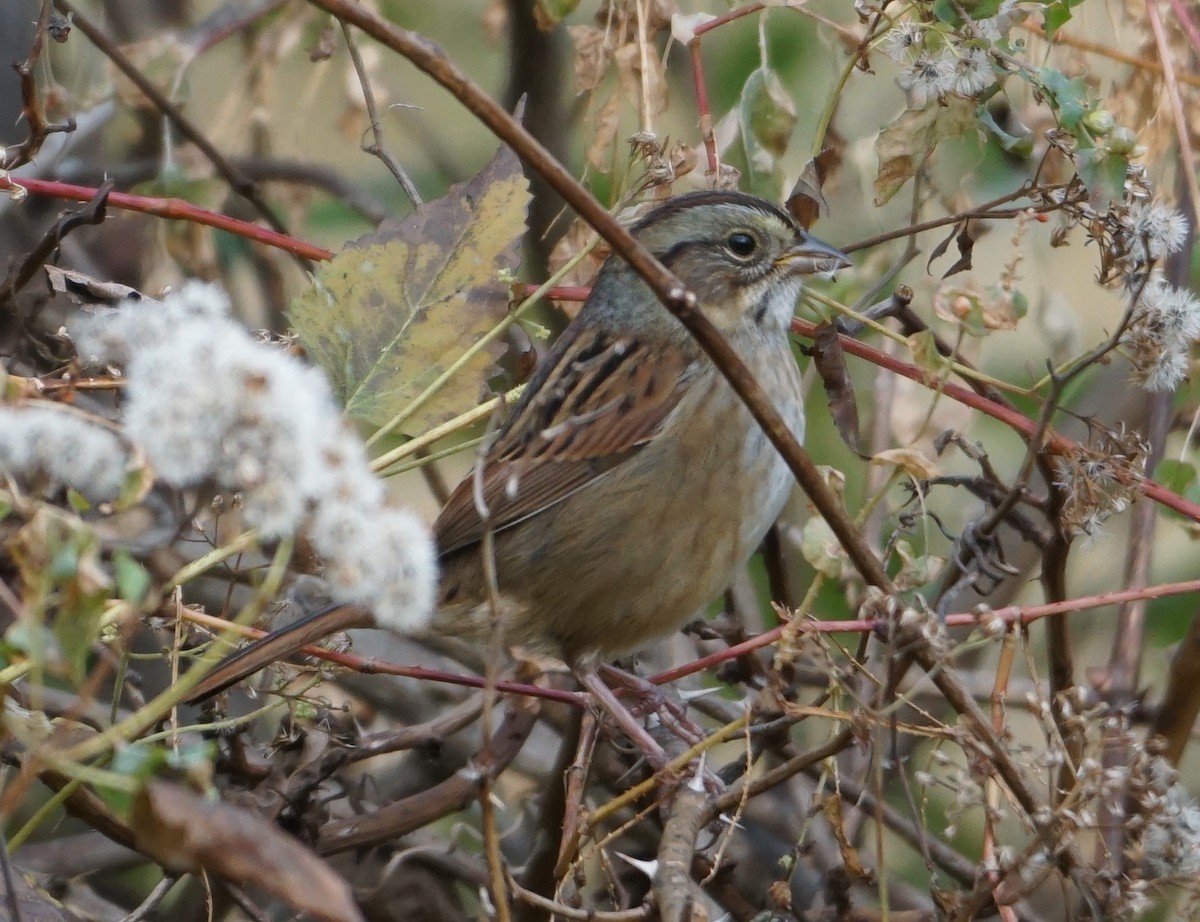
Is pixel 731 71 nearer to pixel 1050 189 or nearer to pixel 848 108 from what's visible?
pixel 848 108

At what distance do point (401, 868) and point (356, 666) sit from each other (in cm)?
64

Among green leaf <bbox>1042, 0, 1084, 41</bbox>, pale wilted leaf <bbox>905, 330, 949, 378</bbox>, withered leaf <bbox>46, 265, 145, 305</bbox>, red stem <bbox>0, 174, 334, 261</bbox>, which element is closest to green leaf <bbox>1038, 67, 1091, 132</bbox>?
green leaf <bbox>1042, 0, 1084, 41</bbox>

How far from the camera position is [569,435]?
101 inches

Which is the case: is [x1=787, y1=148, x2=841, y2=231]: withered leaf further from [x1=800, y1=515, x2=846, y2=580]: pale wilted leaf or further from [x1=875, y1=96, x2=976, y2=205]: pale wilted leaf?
[x1=800, y1=515, x2=846, y2=580]: pale wilted leaf

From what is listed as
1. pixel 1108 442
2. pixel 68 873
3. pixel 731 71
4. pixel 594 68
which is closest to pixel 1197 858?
pixel 1108 442

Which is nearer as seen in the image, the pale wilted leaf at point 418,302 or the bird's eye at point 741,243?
the pale wilted leaf at point 418,302

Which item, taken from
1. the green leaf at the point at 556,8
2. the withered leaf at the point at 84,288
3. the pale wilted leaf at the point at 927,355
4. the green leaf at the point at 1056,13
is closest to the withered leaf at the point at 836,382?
the pale wilted leaf at the point at 927,355

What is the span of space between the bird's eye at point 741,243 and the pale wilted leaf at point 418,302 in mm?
585

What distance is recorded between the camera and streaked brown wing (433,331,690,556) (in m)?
2.51

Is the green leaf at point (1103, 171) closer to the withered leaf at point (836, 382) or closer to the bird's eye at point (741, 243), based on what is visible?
the withered leaf at point (836, 382)

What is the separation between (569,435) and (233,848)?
→ 158 cm

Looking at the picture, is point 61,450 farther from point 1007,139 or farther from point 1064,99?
point 1007,139

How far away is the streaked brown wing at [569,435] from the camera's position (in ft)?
8.24

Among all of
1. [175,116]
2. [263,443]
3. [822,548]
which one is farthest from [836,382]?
[175,116]
